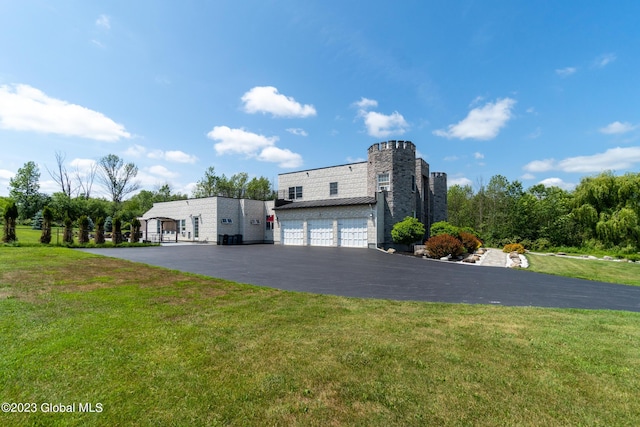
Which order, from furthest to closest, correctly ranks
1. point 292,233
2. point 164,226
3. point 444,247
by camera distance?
1. point 164,226
2. point 292,233
3. point 444,247

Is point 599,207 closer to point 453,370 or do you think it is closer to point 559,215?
point 559,215

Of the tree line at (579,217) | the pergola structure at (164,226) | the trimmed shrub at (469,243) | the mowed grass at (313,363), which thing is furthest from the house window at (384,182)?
the pergola structure at (164,226)

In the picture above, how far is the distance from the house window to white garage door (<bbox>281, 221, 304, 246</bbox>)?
8.03 metres

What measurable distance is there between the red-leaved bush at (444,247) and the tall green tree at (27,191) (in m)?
54.1

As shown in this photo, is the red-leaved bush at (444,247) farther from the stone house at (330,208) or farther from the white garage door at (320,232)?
the white garage door at (320,232)

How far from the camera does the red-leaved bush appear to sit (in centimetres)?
1544

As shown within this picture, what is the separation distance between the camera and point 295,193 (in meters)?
28.8

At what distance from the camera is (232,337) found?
3832 mm

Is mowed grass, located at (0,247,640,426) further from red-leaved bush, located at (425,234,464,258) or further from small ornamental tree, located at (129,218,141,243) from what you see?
small ornamental tree, located at (129,218,141,243)

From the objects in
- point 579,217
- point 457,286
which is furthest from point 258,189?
point 457,286

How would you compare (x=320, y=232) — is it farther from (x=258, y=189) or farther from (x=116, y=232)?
(x=258, y=189)

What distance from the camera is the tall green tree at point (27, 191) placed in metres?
41.8

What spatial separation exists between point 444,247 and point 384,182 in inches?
346

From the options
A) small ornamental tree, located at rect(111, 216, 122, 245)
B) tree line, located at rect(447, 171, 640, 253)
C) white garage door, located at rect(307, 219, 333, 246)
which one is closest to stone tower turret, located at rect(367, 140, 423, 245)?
white garage door, located at rect(307, 219, 333, 246)
